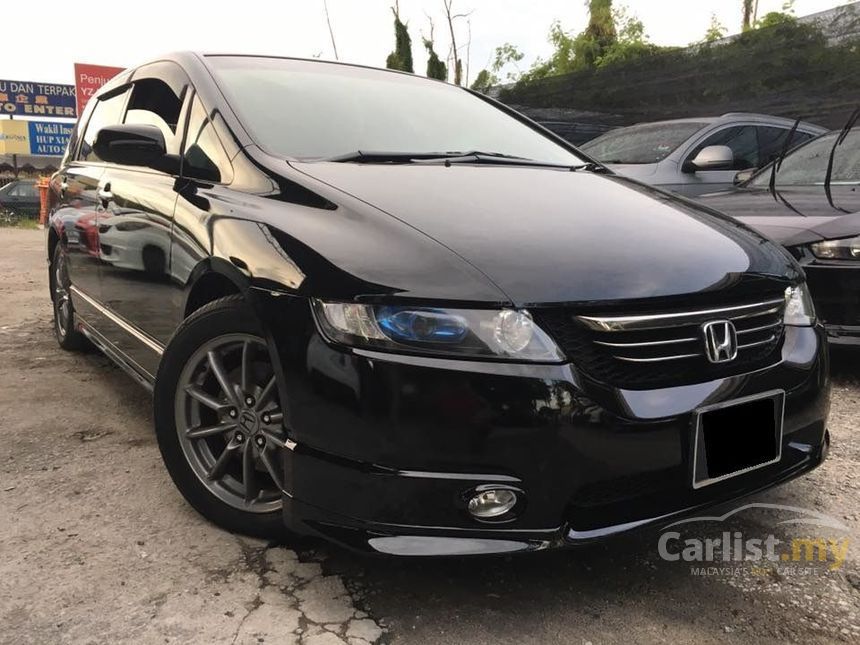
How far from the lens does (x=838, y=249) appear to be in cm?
335

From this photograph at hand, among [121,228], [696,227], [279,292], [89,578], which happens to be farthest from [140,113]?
[696,227]

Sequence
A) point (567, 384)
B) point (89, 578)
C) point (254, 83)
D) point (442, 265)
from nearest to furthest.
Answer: point (567, 384)
point (442, 265)
point (89, 578)
point (254, 83)

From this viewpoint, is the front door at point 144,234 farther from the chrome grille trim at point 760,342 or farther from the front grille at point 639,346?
the chrome grille trim at point 760,342

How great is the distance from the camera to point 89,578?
1996mm

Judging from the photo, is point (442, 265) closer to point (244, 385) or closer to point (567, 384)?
point (567, 384)

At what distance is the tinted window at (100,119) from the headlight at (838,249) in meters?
3.32

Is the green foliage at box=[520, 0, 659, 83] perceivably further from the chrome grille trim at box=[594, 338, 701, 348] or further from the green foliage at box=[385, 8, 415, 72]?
the chrome grille trim at box=[594, 338, 701, 348]

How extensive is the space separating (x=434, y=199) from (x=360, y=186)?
0.73 ft

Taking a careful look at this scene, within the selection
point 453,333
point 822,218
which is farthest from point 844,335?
point 453,333

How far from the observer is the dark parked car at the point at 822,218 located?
3320mm

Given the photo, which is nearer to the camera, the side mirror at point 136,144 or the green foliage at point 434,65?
the side mirror at point 136,144

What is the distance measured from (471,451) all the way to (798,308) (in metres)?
1.18

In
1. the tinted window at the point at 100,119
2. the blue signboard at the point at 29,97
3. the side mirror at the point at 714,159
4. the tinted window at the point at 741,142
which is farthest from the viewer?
the blue signboard at the point at 29,97

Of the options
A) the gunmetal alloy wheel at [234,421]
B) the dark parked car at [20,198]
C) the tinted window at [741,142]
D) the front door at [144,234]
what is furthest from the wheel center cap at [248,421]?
the dark parked car at [20,198]
